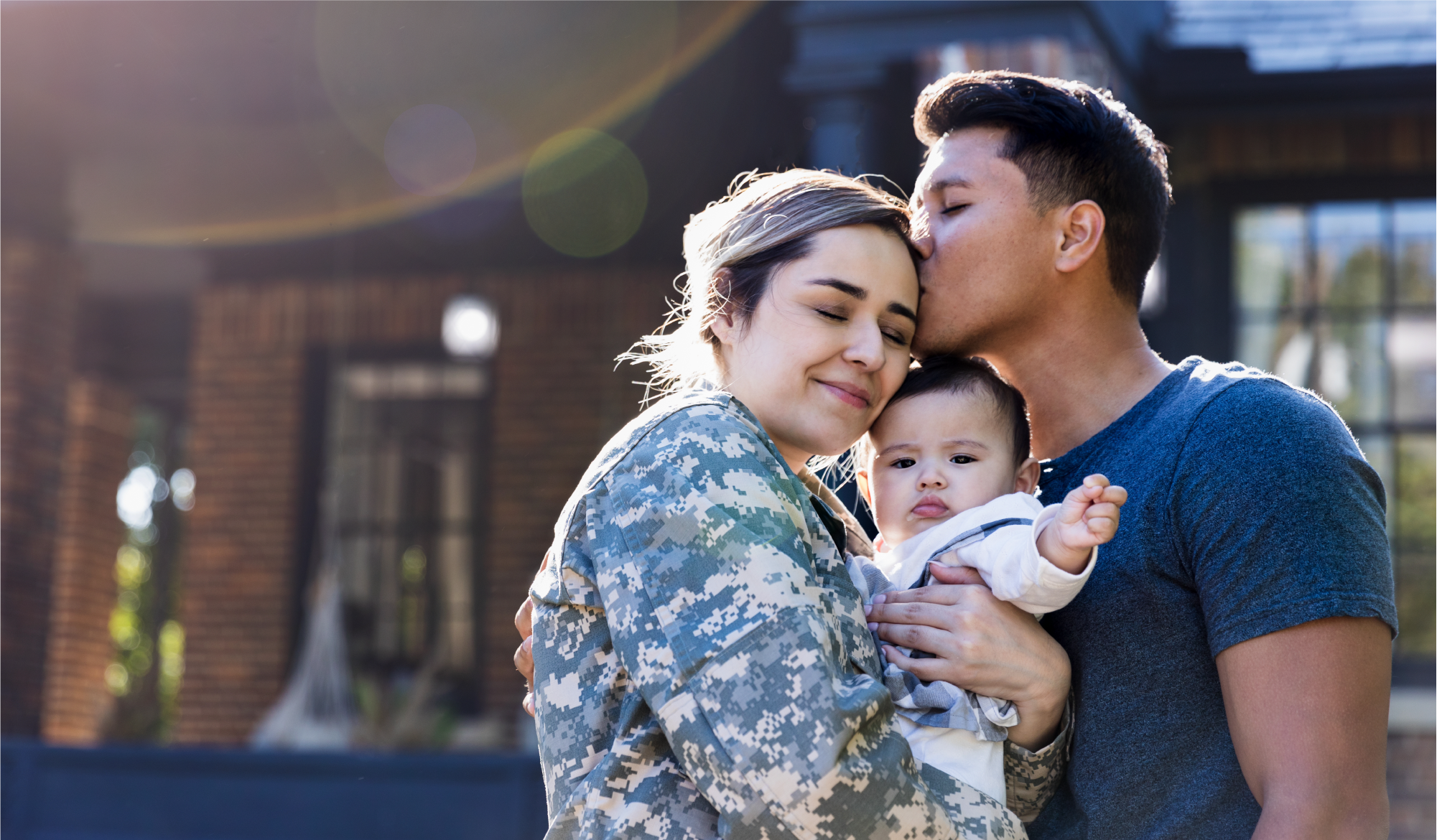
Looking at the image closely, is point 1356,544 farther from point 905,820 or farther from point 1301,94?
point 1301,94

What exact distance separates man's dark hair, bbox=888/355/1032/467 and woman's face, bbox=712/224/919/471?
221mm

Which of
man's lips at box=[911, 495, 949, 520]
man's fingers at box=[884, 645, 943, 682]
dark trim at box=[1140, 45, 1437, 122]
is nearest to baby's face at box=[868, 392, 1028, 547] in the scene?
man's lips at box=[911, 495, 949, 520]

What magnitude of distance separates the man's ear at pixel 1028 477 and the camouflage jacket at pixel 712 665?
552mm

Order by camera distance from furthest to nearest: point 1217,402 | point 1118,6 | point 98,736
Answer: point 98,736
point 1118,6
point 1217,402

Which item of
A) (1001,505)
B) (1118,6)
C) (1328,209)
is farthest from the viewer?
(1328,209)

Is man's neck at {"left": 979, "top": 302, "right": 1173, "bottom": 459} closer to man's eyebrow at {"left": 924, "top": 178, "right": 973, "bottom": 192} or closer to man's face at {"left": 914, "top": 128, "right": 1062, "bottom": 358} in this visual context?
man's face at {"left": 914, "top": 128, "right": 1062, "bottom": 358}

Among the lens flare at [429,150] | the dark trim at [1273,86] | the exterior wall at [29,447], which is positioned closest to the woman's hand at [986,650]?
the dark trim at [1273,86]

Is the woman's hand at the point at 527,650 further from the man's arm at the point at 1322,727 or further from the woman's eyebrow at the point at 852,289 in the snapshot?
the man's arm at the point at 1322,727

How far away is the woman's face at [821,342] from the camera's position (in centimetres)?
190

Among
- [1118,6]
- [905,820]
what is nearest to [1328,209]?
[1118,6]

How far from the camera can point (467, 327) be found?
7.97 m

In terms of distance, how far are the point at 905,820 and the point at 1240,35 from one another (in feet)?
17.4

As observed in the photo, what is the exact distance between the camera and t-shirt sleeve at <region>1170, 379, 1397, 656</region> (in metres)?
1.67

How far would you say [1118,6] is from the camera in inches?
209
